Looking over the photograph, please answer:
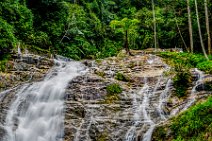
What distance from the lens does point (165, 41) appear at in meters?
33.1

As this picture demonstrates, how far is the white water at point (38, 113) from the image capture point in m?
12.8

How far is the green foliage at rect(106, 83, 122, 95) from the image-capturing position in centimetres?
1456

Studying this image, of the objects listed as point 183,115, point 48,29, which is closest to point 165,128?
point 183,115

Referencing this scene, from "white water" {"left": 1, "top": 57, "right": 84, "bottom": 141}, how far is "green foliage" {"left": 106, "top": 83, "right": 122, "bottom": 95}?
6.26ft

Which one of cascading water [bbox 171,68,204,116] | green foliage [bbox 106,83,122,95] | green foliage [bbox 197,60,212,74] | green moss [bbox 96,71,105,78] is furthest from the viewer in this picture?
green moss [bbox 96,71,105,78]

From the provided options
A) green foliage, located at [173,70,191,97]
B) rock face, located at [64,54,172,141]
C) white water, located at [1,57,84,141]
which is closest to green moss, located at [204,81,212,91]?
green foliage, located at [173,70,191,97]

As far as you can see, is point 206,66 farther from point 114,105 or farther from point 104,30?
point 104,30

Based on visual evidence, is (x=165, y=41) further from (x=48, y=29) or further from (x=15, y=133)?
(x=15, y=133)

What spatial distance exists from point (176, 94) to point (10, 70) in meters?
8.51

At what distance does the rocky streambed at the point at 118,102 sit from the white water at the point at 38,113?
23 centimetres

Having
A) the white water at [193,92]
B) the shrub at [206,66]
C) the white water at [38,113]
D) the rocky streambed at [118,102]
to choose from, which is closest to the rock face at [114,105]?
the rocky streambed at [118,102]

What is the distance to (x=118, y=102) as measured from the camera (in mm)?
13984

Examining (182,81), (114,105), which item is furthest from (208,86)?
(114,105)

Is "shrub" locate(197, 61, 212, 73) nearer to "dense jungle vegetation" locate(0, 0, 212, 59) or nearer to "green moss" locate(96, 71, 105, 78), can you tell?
"green moss" locate(96, 71, 105, 78)
